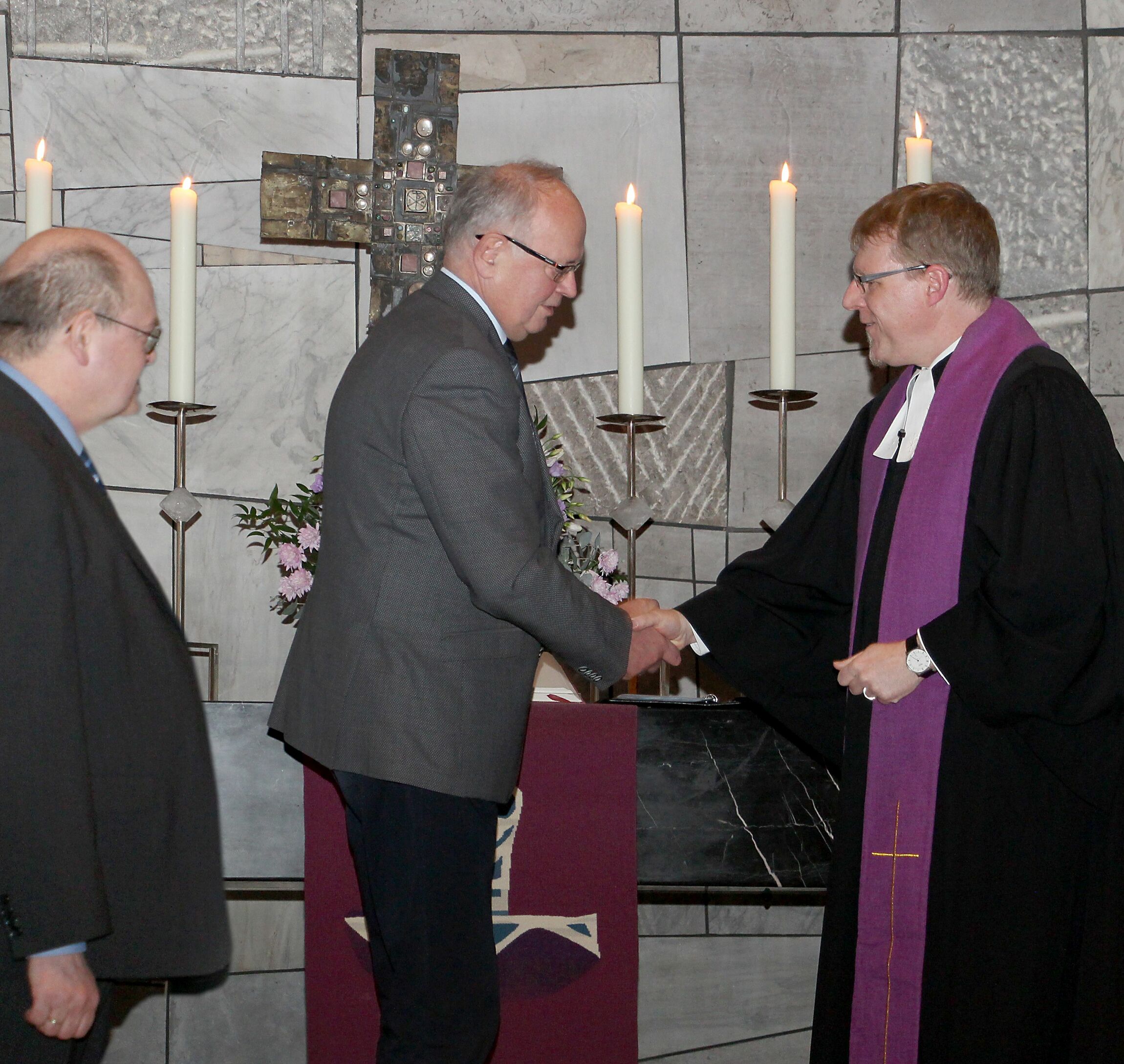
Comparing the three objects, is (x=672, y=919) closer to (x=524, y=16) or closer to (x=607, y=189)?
(x=607, y=189)

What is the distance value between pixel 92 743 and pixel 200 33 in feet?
9.49

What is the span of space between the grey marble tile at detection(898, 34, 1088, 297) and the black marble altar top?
192 centimetres

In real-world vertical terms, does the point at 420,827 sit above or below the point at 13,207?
below

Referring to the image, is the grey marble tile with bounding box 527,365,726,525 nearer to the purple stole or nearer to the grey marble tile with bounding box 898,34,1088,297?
the grey marble tile with bounding box 898,34,1088,297

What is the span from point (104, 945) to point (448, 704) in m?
0.74

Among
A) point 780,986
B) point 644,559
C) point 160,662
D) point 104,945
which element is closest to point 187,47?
point 644,559

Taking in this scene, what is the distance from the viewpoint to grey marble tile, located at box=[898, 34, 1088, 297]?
13.3 ft

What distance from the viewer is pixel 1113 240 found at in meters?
4.02

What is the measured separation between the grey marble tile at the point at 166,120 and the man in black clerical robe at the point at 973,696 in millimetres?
1863

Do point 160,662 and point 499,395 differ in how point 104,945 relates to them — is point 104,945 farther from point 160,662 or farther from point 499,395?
point 499,395

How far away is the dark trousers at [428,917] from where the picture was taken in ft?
7.51

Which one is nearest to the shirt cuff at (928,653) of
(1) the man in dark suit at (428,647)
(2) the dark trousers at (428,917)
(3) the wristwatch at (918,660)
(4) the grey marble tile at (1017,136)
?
(3) the wristwatch at (918,660)

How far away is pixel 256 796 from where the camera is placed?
2961mm

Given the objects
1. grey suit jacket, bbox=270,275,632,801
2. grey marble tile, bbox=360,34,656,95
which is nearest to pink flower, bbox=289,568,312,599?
grey suit jacket, bbox=270,275,632,801
